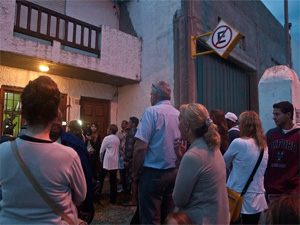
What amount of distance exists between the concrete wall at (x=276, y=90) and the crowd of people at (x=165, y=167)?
2601 millimetres

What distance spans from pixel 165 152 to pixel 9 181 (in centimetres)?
173

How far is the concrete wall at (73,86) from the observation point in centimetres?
682

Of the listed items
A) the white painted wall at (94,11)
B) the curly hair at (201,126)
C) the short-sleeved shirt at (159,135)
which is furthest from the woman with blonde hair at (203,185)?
the white painted wall at (94,11)

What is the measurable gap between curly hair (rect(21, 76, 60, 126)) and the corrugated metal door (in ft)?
21.6

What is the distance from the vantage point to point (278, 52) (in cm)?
1338

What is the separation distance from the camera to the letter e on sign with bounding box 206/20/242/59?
21.4 ft

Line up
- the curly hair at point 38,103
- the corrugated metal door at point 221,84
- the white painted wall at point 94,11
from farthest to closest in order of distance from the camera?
1. the white painted wall at point 94,11
2. the corrugated metal door at point 221,84
3. the curly hair at point 38,103

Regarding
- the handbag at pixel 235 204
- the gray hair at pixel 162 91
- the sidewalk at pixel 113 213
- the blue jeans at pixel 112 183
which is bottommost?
the sidewalk at pixel 113 213

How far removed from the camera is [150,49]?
817 cm

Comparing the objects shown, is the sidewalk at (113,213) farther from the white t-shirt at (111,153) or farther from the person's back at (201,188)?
the person's back at (201,188)

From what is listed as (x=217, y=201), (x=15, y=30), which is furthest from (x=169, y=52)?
(x=217, y=201)

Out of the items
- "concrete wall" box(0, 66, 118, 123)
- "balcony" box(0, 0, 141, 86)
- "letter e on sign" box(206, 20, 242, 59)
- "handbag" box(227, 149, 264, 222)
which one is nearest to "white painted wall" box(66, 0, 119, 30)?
"balcony" box(0, 0, 141, 86)

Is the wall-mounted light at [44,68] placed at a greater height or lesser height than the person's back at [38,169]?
greater

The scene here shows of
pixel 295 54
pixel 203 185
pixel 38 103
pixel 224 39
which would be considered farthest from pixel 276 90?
pixel 295 54
